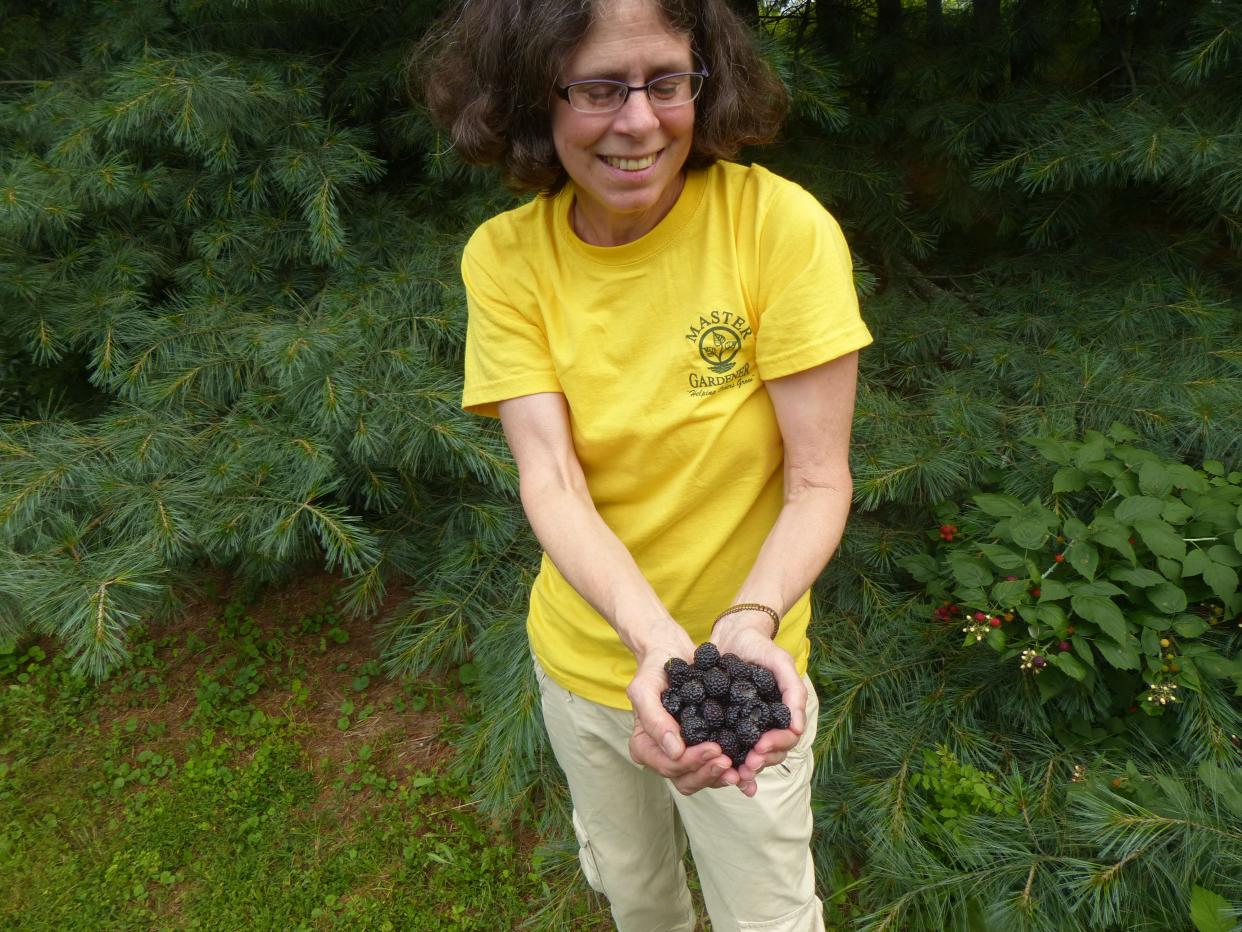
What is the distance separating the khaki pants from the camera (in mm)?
1421

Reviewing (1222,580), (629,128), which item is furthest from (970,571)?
(629,128)

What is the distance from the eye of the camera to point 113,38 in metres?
2.76

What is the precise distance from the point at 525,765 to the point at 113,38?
2.75 metres

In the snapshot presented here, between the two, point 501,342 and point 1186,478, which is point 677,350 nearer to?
point 501,342

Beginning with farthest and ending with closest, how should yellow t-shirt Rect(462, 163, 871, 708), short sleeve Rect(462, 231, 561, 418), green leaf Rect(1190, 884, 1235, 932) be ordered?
green leaf Rect(1190, 884, 1235, 932) < short sleeve Rect(462, 231, 561, 418) < yellow t-shirt Rect(462, 163, 871, 708)

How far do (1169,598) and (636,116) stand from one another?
1626 mm

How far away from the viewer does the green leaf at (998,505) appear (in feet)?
6.75

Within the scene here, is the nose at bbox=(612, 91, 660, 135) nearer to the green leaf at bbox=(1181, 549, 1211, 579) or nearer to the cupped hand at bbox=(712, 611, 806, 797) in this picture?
the cupped hand at bbox=(712, 611, 806, 797)

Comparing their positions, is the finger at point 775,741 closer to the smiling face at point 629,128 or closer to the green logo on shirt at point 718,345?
the green logo on shirt at point 718,345

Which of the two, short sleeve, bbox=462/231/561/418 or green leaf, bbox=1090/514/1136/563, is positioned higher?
short sleeve, bbox=462/231/561/418

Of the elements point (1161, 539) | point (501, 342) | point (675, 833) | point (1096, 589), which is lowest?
point (675, 833)

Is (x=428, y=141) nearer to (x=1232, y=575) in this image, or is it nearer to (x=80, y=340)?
(x=80, y=340)

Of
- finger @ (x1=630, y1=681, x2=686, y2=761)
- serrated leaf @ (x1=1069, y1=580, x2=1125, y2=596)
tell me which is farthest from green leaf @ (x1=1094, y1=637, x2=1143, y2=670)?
finger @ (x1=630, y1=681, x2=686, y2=761)

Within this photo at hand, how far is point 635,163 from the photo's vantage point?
1.26 meters
